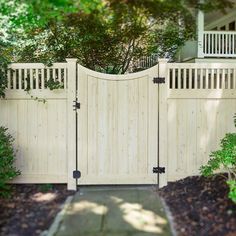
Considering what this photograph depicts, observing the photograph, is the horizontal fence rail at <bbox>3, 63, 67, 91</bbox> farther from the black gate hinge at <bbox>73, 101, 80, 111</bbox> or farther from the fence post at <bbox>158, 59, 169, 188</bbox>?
the fence post at <bbox>158, 59, 169, 188</bbox>

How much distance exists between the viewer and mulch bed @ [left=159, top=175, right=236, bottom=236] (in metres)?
4.45

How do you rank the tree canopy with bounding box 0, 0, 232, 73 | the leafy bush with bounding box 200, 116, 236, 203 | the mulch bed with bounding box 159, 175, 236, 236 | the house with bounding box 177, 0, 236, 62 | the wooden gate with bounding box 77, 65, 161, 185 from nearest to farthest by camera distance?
the mulch bed with bounding box 159, 175, 236, 236 → the leafy bush with bounding box 200, 116, 236, 203 → the wooden gate with bounding box 77, 65, 161, 185 → the tree canopy with bounding box 0, 0, 232, 73 → the house with bounding box 177, 0, 236, 62

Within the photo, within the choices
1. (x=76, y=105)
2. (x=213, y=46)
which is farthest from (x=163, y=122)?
(x=213, y=46)

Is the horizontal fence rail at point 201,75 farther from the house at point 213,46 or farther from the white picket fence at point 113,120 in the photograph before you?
the house at point 213,46

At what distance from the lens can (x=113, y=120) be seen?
6207mm

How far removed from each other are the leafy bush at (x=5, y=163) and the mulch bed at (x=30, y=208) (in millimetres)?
171

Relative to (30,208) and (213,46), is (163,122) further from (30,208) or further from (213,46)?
(213,46)

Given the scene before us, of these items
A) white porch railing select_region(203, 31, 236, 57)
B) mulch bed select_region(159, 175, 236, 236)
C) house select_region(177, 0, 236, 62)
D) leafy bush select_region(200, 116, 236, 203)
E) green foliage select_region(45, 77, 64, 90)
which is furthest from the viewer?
white porch railing select_region(203, 31, 236, 57)

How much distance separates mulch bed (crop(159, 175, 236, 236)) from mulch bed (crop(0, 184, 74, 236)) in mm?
1451

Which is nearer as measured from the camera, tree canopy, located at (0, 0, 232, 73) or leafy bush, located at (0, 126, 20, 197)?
leafy bush, located at (0, 126, 20, 197)

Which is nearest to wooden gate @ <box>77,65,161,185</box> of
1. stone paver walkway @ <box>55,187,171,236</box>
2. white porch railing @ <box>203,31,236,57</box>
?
stone paver walkway @ <box>55,187,171,236</box>

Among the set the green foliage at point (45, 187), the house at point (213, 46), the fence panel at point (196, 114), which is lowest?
the green foliage at point (45, 187)

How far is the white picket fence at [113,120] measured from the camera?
243 inches

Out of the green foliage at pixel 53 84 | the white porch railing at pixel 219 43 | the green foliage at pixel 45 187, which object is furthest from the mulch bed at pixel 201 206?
the white porch railing at pixel 219 43
